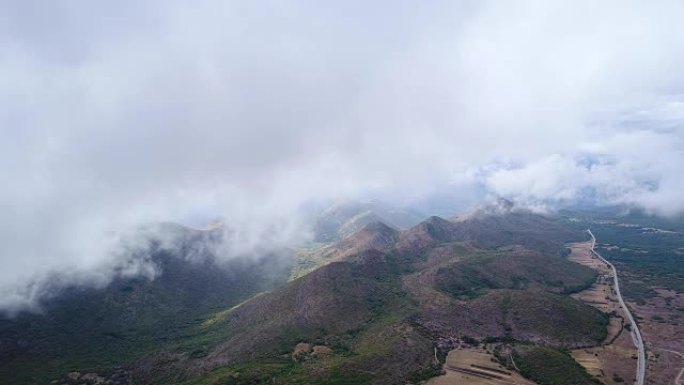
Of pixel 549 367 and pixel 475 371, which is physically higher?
pixel 475 371

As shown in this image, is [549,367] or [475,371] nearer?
Result: [549,367]

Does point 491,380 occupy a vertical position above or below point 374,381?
below

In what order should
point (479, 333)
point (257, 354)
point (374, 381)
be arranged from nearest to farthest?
1. point (374, 381)
2. point (257, 354)
3. point (479, 333)

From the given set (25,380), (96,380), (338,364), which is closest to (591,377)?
(338,364)

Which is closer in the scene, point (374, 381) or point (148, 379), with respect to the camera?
point (374, 381)

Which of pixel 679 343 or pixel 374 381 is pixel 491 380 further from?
pixel 679 343

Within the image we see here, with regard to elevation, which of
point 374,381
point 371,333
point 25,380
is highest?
point 25,380

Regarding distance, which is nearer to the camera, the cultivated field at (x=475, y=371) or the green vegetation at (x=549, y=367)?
the green vegetation at (x=549, y=367)

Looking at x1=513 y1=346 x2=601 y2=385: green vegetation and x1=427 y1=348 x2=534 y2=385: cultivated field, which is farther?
x1=427 y1=348 x2=534 y2=385: cultivated field
